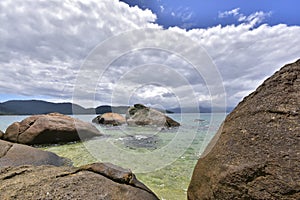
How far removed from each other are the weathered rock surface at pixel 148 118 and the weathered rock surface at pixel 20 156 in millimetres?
16438

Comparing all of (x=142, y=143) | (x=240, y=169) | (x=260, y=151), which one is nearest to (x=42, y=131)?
(x=142, y=143)

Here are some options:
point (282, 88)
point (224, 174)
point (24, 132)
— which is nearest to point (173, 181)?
point (224, 174)

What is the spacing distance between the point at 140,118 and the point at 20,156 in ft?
59.2

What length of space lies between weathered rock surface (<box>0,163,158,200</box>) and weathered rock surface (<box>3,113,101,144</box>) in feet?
24.2

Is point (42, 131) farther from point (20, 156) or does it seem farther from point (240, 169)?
point (240, 169)

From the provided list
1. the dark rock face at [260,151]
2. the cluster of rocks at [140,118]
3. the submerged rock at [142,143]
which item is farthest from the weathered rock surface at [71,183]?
the cluster of rocks at [140,118]

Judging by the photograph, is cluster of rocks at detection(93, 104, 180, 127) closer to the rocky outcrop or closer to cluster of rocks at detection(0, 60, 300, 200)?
the rocky outcrop

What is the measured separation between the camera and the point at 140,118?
77.7 feet

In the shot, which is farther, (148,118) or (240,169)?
(148,118)

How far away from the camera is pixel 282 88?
339 centimetres

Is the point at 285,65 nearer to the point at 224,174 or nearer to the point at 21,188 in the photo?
the point at 224,174

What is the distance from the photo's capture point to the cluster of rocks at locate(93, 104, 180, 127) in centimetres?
2298

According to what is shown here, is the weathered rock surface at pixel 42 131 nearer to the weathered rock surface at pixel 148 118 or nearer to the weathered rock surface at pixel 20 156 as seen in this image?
the weathered rock surface at pixel 20 156

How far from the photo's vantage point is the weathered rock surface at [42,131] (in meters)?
9.98
